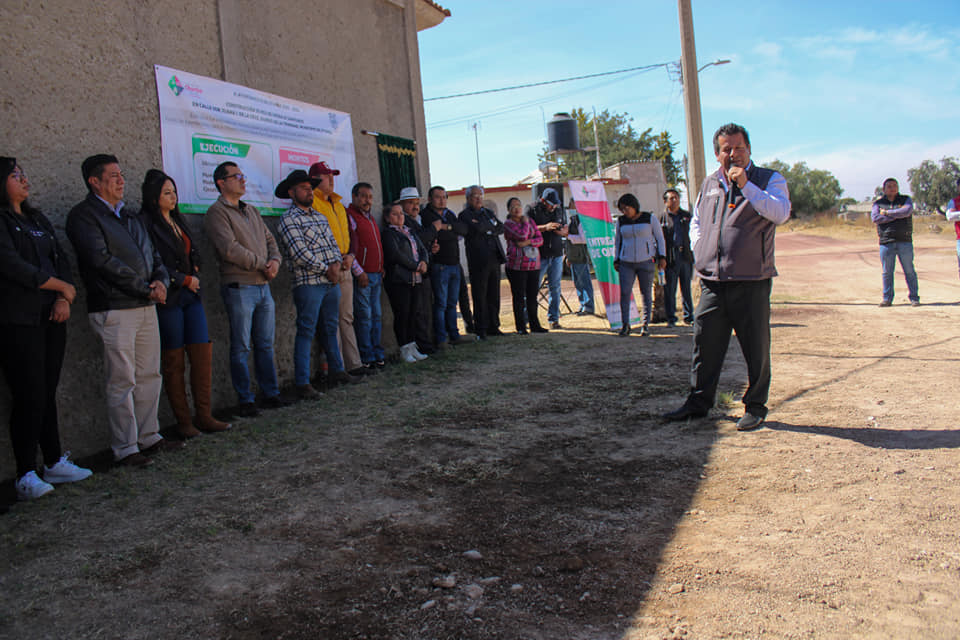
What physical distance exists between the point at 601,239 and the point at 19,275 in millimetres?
7456

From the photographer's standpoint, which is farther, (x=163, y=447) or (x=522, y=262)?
(x=522, y=262)

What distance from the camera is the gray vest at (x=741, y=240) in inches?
168

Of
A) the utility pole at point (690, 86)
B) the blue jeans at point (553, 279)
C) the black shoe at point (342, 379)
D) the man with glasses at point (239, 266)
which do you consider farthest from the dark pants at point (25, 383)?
the utility pole at point (690, 86)

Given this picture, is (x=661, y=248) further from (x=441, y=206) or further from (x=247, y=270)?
(x=247, y=270)

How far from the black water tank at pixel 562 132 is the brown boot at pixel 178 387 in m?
22.8

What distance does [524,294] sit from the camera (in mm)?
9617

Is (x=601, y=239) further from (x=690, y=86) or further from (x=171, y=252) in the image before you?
(x=171, y=252)

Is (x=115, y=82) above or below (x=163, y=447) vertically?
above

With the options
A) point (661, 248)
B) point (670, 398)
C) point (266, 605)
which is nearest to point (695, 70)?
point (661, 248)

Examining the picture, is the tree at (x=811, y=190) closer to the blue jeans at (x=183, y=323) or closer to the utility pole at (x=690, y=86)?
the utility pole at (x=690, y=86)

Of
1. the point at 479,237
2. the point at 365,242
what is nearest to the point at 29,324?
the point at 365,242

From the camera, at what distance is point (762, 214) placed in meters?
4.15

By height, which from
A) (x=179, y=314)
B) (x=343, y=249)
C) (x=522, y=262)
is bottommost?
(x=179, y=314)

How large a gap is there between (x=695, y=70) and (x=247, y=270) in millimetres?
9542
